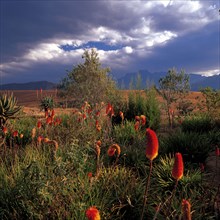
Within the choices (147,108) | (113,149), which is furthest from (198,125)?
(113,149)

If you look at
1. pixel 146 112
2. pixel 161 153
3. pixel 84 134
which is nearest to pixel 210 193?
pixel 161 153

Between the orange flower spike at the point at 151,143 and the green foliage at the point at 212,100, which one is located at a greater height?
the orange flower spike at the point at 151,143

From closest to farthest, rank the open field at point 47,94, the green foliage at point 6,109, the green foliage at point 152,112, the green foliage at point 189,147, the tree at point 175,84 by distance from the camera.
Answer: the green foliage at point 189,147 < the green foliage at point 6,109 < the green foliage at point 152,112 < the open field at point 47,94 < the tree at point 175,84

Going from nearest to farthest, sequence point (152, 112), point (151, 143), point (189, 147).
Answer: point (151, 143)
point (189, 147)
point (152, 112)

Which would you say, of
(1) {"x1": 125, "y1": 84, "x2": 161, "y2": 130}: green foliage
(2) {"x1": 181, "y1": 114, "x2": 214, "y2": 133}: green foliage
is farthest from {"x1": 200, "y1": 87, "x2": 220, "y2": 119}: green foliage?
(1) {"x1": 125, "y1": 84, "x2": 161, "y2": 130}: green foliage

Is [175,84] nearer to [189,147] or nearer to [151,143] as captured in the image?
[189,147]

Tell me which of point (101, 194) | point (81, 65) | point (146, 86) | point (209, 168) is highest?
point (81, 65)

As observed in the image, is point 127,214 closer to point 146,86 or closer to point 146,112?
point 146,112

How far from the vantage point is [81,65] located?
24609 mm

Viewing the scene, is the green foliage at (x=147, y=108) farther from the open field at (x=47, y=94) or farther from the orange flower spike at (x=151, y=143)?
the orange flower spike at (x=151, y=143)

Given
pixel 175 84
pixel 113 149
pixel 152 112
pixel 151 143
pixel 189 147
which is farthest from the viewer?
pixel 175 84

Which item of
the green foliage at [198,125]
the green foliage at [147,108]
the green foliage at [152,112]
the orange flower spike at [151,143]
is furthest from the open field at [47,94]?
the orange flower spike at [151,143]

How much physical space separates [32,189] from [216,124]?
24.3ft

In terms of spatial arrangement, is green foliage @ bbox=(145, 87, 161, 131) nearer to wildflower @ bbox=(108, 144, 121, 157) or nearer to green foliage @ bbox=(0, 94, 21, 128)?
green foliage @ bbox=(0, 94, 21, 128)
